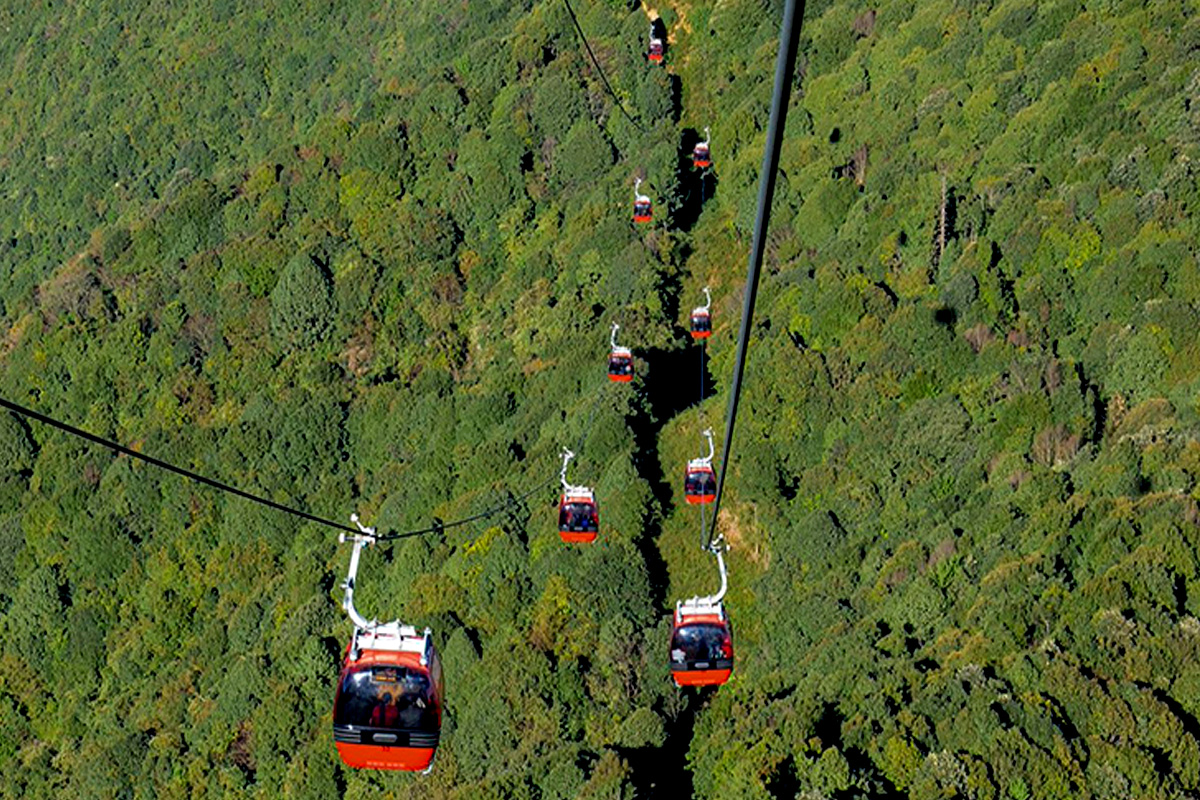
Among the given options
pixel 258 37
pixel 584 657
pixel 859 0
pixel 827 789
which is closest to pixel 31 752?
pixel 584 657

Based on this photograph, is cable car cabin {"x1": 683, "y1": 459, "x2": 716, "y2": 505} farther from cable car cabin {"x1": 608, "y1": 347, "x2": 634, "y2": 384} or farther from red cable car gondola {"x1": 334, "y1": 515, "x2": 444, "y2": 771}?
red cable car gondola {"x1": 334, "y1": 515, "x2": 444, "y2": 771}

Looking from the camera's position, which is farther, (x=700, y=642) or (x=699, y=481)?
(x=699, y=481)

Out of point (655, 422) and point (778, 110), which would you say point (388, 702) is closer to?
point (778, 110)

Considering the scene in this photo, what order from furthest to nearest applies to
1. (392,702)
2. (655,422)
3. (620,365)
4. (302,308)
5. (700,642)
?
(302,308)
(655,422)
(620,365)
(700,642)
(392,702)

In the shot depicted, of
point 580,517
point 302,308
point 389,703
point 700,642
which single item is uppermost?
point 302,308

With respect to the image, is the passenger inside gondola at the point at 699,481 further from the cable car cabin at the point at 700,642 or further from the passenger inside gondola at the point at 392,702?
the passenger inside gondola at the point at 392,702

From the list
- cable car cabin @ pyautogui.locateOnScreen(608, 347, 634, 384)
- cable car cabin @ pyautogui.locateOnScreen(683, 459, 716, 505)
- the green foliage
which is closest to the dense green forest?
the green foliage

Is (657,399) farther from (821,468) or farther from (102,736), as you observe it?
(102,736)

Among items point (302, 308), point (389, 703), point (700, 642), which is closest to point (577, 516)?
point (700, 642)
